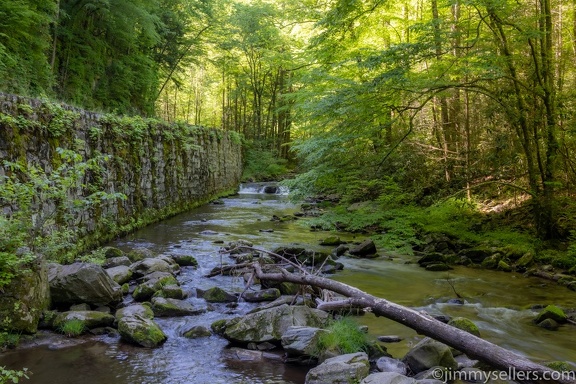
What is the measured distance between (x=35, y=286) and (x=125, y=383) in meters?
1.81

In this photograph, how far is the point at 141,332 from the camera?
462cm

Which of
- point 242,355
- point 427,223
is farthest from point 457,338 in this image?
point 427,223

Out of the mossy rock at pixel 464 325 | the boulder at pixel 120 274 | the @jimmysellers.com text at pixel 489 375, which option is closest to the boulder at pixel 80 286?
the boulder at pixel 120 274

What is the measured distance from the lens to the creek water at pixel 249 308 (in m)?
3.98

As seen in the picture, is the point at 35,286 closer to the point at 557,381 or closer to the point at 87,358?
the point at 87,358

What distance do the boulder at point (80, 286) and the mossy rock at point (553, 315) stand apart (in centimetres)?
592

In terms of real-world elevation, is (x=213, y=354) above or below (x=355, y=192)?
below

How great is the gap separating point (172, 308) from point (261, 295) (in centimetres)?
136

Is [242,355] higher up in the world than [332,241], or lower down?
lower down

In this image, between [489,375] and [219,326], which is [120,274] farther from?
[489,375]

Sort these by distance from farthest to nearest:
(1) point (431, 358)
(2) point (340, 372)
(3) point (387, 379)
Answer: (1) point (431, 358)
(2) point (340, 372)
(3) point (387, 379)

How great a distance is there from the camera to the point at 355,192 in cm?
1109

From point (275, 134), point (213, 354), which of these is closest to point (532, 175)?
point (213, 354)

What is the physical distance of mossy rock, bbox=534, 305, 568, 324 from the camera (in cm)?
548
